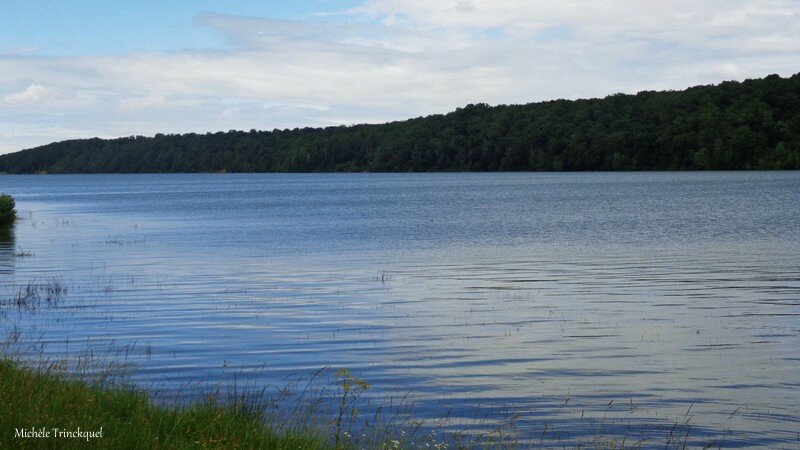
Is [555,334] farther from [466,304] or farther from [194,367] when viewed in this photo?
[194,367]

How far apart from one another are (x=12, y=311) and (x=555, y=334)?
522 inches

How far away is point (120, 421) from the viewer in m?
9.90

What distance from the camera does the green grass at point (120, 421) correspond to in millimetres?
8852

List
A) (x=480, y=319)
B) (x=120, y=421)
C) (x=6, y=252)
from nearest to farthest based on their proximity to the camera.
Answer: (x=120, y=421)
(x=480, y=319)
(x=6, y=252)

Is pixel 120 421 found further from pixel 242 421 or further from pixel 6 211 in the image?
pixel 6 211

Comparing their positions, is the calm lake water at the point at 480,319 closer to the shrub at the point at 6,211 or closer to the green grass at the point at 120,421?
the green grass at the point at 120,421

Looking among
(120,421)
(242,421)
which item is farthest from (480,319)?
(120,421)

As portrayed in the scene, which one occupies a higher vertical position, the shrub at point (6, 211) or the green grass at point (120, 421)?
the shrub at point (6, 211)

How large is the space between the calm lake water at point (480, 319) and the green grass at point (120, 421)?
3.55 metres

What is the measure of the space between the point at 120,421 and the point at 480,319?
13.2m

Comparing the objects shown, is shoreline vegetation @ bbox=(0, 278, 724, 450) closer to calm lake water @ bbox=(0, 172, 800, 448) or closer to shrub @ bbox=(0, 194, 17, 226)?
calm lake water @ bbox=(0, 172, 800, 448)

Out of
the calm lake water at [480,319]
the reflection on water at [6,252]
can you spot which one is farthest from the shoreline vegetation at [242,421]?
the reflection on water at [6,252]

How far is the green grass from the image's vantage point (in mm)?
8852

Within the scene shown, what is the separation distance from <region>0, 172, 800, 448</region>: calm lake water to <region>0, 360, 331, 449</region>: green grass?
355cm
